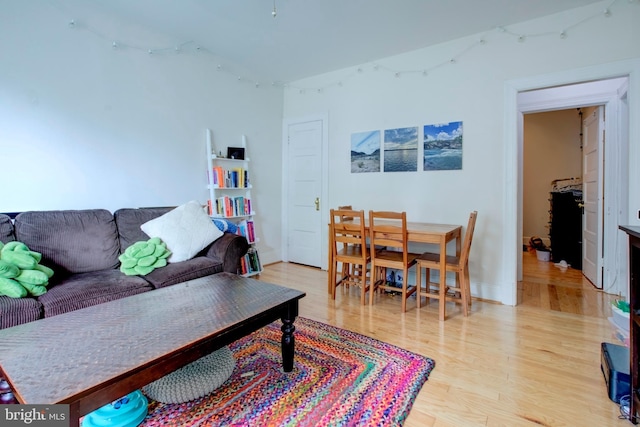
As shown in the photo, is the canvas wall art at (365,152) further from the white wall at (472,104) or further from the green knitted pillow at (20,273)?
the green knitted pillow at (20,273)

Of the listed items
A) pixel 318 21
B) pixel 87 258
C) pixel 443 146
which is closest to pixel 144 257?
pixel 87 258

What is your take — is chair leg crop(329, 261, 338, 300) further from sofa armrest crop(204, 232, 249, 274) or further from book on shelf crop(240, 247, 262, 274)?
book on shelf crop(240, 247, 262, 274)

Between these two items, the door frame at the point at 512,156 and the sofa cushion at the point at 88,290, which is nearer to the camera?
the sofa cushion at the point at 88,290

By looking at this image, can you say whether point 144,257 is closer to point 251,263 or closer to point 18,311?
point 18,311

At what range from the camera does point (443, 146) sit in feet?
10.9

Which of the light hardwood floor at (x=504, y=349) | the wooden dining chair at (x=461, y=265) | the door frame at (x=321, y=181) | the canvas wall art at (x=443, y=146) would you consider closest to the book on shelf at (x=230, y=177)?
the door frame at (x=321, y=181)

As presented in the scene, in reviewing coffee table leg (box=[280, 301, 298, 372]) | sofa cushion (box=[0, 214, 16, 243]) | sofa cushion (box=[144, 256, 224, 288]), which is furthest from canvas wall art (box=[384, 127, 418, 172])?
sofa cushion (box=[0, 214, 16, 243])

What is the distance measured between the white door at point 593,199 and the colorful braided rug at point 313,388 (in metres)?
2.93

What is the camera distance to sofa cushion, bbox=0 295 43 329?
1.64m

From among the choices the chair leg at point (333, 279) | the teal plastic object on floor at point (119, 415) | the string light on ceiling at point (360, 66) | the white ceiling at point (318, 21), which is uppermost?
the white ceiling at point (318, 21)

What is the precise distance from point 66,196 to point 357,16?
3.00 metres

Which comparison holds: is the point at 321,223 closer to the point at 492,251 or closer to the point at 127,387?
the point at 492,251

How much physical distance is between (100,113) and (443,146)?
336 cm

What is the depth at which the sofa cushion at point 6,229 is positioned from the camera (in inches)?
83.6
